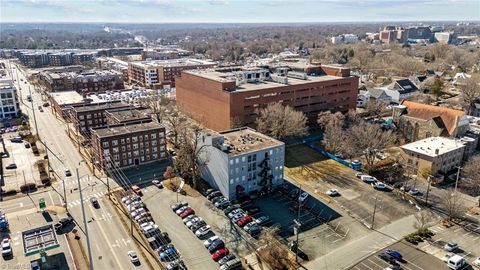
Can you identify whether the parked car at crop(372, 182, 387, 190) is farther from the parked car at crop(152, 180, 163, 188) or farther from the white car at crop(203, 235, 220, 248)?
the parked car at crop(152, 180, 163, 188)

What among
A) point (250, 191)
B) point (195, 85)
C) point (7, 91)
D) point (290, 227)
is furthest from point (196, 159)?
point (7, 91)

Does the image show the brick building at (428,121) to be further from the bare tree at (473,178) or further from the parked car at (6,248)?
the parked car at (6,248)

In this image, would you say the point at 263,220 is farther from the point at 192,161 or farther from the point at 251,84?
the point at 251,84

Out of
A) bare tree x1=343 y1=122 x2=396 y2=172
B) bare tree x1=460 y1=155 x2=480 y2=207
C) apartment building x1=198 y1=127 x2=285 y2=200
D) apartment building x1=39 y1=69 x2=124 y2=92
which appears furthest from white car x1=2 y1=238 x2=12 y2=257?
apartment building x1=39 y1=69 x2=124 y2=92

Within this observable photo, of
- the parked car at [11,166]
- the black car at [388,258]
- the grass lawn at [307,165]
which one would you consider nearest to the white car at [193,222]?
the grass lawn at [307,165]

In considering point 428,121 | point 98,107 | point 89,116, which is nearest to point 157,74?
point 98,107

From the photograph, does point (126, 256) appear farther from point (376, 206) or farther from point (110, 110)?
point (110, 110)
